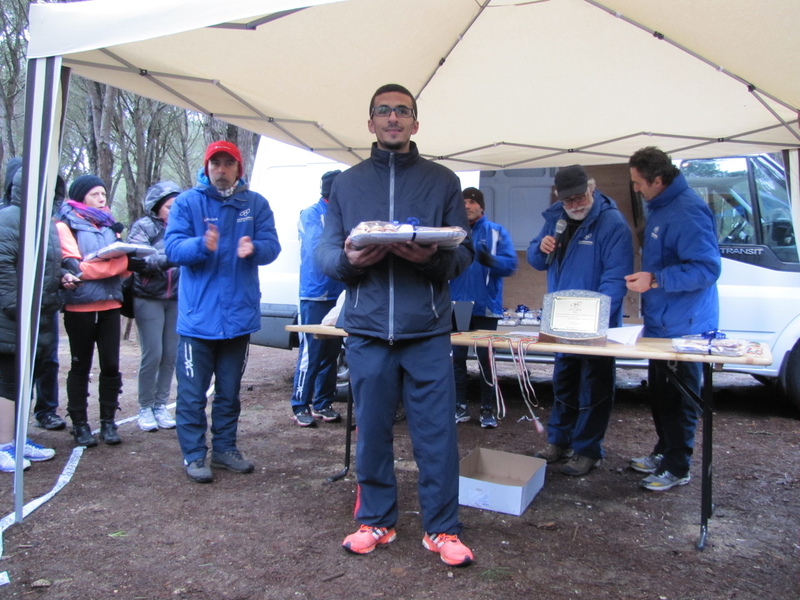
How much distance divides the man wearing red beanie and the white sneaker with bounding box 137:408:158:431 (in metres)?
1.12

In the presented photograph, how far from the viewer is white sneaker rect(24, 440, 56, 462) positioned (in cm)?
397

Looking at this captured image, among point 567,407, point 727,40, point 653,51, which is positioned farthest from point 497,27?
point 567,407

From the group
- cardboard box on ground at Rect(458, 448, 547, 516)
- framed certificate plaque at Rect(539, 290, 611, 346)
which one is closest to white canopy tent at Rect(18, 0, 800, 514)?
framed certificate plaque at Rect(539, 290, 611, 346)

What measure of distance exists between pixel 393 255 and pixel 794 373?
4.40 metres

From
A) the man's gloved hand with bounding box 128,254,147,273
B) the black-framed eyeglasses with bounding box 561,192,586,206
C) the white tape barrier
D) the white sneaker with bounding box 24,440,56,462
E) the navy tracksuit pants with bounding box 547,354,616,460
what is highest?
the black-framed eyeglasses with bounding box 561,192,586,206

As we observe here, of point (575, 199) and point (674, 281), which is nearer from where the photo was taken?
point (674, 281)

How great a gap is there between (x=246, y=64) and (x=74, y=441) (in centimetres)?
281

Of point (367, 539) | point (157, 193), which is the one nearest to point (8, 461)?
point (157, 193)

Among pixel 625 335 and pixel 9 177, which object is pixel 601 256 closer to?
pixel 625 335

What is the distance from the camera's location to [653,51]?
3.83 m

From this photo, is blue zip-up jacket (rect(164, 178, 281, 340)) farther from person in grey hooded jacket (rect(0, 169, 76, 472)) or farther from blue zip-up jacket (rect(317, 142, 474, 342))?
blue zip-up jacket (rect(317, 142, 474, 342))

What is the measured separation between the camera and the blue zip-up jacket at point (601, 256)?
3664 mm

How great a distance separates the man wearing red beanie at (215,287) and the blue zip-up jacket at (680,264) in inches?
87.4

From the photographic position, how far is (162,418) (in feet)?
16.0
